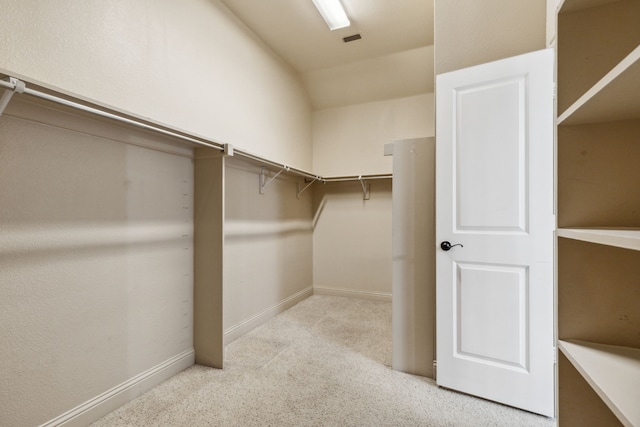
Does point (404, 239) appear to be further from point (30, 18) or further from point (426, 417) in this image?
point (30, 18)

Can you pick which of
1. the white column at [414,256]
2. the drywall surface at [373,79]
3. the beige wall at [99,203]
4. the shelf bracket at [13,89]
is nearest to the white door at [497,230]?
the white column at [414,256]

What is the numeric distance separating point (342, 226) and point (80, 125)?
2.97 metres

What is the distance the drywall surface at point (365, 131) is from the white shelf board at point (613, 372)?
9.76 ft

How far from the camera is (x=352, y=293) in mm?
3820

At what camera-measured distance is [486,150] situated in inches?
66.9

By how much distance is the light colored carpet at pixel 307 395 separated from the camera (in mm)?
1534

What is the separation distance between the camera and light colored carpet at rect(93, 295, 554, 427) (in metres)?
1.53

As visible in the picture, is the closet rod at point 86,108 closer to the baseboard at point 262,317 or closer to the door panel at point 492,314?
the baseboard at point 262,317

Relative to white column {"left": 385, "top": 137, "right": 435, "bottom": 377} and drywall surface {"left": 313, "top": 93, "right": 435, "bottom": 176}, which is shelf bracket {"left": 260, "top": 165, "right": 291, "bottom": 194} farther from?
white column {"left": 385, "top": 137, "right": 435, "bottom": 377}

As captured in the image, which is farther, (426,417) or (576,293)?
(426,417)

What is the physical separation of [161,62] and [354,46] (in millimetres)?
1998

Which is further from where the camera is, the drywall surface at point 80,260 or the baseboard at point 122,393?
the baseboard at point 122,393

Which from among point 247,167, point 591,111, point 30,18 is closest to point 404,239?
point 591,111

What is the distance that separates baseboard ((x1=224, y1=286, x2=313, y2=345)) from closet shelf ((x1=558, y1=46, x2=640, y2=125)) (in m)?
2.60
